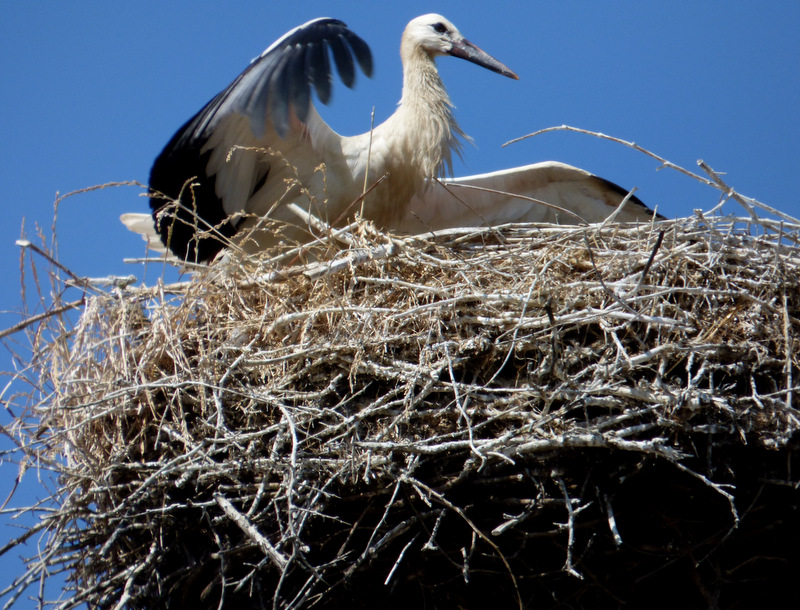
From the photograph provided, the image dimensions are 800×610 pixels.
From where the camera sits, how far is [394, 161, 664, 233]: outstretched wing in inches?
173

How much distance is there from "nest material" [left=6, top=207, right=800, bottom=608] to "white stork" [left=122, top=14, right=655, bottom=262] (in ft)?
1.66

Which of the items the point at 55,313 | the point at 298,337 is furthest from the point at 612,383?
the point at 55,313

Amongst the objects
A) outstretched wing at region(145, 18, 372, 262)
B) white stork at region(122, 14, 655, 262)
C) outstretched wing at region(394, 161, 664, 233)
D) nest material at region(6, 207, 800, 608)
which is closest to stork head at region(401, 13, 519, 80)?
white stork at region(122, 14, 655, 262)

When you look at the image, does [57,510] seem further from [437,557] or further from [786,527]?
[786,527]

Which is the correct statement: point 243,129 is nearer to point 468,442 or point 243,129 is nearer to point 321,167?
point 321,167

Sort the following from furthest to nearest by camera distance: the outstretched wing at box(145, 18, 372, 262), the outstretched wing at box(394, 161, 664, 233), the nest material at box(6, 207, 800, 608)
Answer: the outstretched wing at box(394, 161, 664, 233)
the outstretched wing at box(145, 18, 372, 262)
the nest material at box(6, 207, 800, 608)

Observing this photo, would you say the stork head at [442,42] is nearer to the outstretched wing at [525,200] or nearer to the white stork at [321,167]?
the white stork at [321,167]

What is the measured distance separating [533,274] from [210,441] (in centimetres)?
101

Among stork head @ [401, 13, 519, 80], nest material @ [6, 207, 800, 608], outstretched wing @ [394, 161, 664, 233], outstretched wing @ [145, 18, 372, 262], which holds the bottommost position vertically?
nest material @ [6, 207, 800, 608]

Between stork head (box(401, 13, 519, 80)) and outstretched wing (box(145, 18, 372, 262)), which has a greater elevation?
stork head (box(401, 13, 519, 80))

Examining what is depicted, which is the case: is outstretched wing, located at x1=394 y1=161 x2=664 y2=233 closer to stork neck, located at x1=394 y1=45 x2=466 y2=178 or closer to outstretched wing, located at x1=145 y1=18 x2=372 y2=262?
stork neck, located at x1=394 y1=45 x2=466 y2=178

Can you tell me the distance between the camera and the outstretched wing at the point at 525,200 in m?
4.39

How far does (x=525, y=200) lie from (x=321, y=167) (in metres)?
1.39

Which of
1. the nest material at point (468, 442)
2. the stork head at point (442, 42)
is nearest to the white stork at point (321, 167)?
the stork head at point (442, 42)
